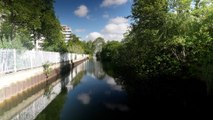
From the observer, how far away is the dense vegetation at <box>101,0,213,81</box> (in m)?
16.7

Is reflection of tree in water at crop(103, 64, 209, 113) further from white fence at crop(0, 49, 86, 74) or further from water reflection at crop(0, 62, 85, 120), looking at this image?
white fence at crop(0, 49, 86, 74)

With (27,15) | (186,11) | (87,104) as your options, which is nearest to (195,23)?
(186,11)

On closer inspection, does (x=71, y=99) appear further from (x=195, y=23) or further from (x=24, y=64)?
(x=195, y=23)

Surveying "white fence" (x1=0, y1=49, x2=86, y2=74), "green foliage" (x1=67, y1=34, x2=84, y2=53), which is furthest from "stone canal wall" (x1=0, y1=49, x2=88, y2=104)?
"green foliage" (x1=67, y1=34, x2=84, y2=53)

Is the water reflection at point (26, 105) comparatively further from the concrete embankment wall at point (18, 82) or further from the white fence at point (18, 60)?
the white fence at point (18, 60)

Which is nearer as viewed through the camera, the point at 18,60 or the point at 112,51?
the point at 18,60

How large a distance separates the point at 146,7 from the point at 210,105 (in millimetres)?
11714

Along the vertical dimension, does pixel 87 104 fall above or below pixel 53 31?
below

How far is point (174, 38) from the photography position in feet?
65.5

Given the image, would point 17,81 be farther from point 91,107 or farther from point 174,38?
point 174,38

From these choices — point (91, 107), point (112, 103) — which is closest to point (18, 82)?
point (91, 107)

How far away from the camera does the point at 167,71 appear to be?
23.4 metres

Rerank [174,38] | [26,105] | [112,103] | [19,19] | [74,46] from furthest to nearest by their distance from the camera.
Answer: [74,46] < [19,19] < [174,38] < [112,103] < [26,105]

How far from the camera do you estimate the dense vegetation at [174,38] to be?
16.7m
